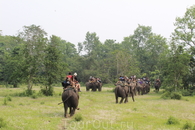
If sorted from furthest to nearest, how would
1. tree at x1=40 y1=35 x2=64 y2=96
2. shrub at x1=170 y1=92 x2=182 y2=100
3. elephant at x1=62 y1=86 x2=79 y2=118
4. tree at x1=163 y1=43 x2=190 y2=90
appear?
1. tree at x1=163 y1=43 x2=190 y2=90
2. tree at x1=40 y1=35 x2=64 y2=96
3. shrub at x1=170 y1=92 x2=182 y2=100
4. elephant at x1=62 y1=86 x2=79 y2=118

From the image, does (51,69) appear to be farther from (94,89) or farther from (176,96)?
(176,96)

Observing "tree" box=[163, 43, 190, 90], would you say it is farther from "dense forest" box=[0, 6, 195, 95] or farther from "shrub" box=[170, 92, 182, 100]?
"shrub" box=[170, 92, 182, 100]

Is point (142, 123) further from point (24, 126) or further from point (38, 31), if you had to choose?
point (38, 31)

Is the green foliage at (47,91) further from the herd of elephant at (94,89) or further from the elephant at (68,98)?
the elephant at (68,98)

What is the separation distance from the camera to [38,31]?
2421 inches

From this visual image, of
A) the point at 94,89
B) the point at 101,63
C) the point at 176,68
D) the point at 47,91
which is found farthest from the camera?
the point at 101,63

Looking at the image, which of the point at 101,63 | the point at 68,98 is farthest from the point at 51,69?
the point at 101,63

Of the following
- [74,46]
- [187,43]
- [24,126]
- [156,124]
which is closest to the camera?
[24,126]

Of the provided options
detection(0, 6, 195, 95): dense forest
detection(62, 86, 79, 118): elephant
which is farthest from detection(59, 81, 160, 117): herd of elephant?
detection(0, 6, 195, 95): dense forest

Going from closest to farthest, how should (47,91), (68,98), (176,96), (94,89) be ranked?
(68,98), (176,96), (47,91), (94,89)

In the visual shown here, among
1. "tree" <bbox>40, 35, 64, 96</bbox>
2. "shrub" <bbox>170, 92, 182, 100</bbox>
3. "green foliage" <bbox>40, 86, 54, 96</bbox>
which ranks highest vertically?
"tree" <bbox>40, 35, 64, 96</bbox>

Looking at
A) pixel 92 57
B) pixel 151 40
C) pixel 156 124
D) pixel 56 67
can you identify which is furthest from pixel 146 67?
pixel 156 124

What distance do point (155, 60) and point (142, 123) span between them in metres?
61.2

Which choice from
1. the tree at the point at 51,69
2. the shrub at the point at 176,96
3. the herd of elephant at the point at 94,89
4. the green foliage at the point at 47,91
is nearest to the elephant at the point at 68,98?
the herd of elephant at the point at 94,89
